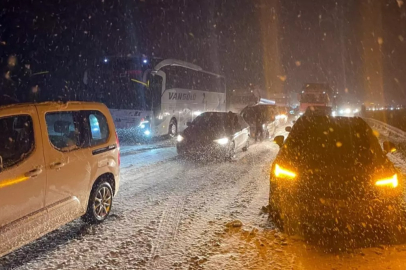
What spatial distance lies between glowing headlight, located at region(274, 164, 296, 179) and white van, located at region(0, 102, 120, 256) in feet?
8.62

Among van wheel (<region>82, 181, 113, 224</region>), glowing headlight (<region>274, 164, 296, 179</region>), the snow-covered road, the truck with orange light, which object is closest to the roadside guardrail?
the snow-covered road

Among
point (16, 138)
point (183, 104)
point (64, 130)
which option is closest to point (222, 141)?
point (64, 130)

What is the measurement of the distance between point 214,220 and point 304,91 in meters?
28.3

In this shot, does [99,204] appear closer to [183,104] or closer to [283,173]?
[283,173]

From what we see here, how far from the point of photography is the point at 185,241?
497cm

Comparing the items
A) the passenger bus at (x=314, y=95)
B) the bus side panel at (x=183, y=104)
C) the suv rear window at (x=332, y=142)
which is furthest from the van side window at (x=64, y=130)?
the passenger bus at (x=314, y=95)

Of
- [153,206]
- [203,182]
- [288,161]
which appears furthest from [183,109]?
[288,161]

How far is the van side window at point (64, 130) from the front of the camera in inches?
184

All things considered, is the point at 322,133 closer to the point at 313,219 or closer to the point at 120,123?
the point at 313,219

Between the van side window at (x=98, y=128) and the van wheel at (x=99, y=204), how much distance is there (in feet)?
2.22

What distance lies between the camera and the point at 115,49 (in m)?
33.7

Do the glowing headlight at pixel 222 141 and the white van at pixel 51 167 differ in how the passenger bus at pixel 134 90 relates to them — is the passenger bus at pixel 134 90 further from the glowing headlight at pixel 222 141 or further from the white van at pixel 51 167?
the white van at pixel 51 167

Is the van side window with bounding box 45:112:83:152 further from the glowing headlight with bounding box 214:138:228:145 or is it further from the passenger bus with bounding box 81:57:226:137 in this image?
the passenger bus with bounding box 81:57:226:137

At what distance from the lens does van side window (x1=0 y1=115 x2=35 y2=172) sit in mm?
3980
